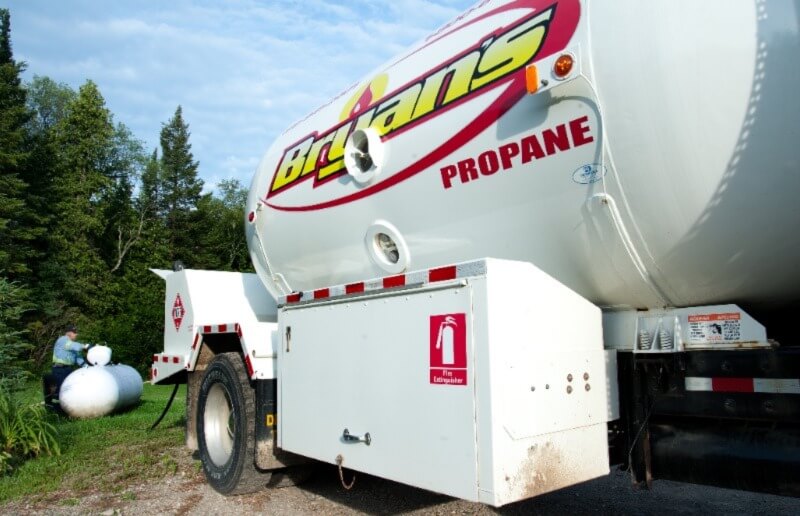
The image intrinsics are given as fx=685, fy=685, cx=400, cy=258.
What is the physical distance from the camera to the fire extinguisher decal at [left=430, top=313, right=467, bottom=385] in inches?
133

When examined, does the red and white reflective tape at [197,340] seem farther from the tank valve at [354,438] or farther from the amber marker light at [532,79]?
the amber marker light at [532,79]

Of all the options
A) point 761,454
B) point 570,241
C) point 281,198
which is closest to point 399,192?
point 570,241

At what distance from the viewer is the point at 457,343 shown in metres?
3.41

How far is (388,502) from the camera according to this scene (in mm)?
5418

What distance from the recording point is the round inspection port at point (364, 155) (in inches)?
180

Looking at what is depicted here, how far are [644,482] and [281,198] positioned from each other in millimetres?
3505

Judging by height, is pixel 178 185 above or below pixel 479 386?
above

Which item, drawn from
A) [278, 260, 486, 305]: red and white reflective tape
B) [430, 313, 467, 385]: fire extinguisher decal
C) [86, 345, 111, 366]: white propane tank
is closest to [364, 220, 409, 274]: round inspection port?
[278, 260, 486, 305]: red and white reflective tape

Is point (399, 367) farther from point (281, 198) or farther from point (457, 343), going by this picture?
point (281, 198)

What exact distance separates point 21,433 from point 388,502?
408 cm

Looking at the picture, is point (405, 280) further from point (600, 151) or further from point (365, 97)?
point (365, 97)

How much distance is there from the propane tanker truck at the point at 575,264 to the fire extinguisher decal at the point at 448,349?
0.4 inches

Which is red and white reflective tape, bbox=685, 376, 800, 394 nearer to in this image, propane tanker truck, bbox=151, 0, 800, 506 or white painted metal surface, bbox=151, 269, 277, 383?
propane tanker truck, bbox=151, 0, 800, 506

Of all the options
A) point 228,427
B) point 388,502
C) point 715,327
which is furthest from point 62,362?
point 715,327
